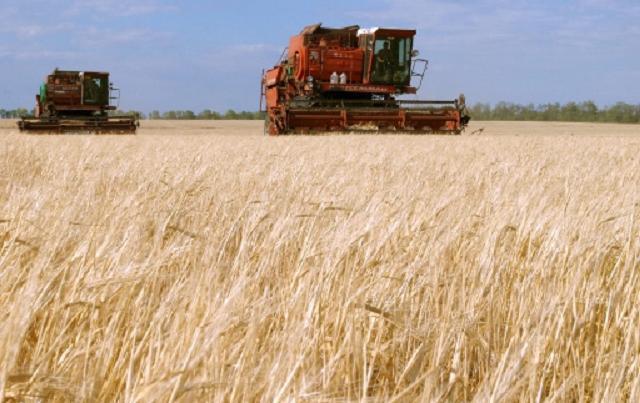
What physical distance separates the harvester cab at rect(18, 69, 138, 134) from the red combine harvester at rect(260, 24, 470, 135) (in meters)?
6.38

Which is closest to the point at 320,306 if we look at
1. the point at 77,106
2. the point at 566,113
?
the point at 77,106

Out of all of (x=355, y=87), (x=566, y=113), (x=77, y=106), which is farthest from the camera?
(x=566, y=113)

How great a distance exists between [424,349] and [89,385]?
681mm

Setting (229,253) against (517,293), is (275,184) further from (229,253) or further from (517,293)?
(517,293)

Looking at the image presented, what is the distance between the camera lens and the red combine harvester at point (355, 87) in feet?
72.3

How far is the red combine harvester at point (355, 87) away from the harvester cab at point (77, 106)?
6.38 metres

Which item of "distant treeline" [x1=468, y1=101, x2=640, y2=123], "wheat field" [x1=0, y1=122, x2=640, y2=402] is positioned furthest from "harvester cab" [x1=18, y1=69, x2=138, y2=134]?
"distant treeline" [x1=468, y1=101, x2=640, y2=123]

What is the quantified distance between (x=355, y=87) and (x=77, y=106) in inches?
442

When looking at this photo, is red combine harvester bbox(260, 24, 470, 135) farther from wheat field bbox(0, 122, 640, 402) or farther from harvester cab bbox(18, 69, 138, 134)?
wheat field bbox(0, 122, 640, 402)

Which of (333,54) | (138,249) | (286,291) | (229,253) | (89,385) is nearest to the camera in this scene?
(89,385)

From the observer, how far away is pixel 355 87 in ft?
75.2

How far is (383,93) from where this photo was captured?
77.0 feet

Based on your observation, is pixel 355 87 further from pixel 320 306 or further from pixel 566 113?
pixel 566 113

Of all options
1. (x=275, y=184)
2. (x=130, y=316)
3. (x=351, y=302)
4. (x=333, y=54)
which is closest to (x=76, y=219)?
(x=130, y=316)
